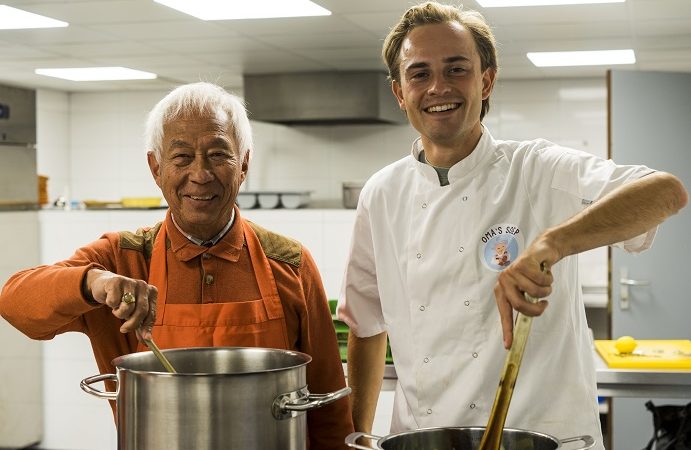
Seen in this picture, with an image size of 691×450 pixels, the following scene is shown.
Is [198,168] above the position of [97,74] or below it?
below

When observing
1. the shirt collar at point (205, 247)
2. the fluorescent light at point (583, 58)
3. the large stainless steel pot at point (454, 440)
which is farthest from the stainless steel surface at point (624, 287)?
the large stainless steel pot at point (454, 440)

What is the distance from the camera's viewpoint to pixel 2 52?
545 centimetres

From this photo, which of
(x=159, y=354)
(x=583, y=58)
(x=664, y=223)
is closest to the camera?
(x=159, y=354)

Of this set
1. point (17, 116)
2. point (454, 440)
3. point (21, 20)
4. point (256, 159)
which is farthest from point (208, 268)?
point (256, 159)

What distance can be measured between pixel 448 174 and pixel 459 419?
47cm

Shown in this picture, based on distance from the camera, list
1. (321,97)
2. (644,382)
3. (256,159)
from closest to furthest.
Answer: (644,382)
(321,97)
(256,159)

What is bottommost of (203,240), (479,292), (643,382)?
(643,382)

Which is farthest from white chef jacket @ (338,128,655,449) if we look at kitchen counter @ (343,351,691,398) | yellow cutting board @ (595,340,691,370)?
yellow cutting board @ (595,340,691,370)

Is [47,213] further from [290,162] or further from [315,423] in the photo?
[315,423]

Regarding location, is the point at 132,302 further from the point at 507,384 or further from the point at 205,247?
the point at 507,384

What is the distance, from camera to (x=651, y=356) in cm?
326

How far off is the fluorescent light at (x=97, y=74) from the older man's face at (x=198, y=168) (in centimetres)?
478

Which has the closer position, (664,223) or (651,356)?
(651,356)

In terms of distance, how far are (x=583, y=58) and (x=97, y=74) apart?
10.9ft
